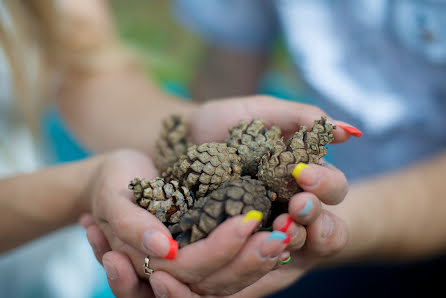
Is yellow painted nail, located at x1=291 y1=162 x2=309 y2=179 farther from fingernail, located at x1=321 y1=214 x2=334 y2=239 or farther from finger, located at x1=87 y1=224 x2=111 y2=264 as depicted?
finger, located at x1=87 y1=224 x2=111 y2=264

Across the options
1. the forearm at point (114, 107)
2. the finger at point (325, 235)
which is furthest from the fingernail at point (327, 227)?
the forearm at point (114, 107)

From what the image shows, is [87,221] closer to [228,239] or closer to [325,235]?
[228,239]

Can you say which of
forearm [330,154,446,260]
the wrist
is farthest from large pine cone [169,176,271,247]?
forearm [330,154,446,260]

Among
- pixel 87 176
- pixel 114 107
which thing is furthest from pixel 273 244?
pixel 114 107

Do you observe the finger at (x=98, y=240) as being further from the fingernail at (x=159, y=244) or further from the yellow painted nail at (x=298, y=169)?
the yellow painted nail at (x=298, y=169)

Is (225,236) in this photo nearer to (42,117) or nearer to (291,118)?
(291,118)

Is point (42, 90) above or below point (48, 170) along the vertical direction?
above

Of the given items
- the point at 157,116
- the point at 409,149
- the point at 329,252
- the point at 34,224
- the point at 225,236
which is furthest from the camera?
the point at 409,149

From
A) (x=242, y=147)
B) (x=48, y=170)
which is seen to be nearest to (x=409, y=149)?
(x=242, y=147)
